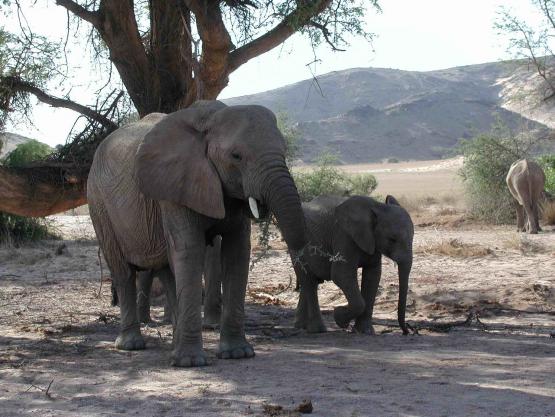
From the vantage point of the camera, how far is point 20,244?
61.4 feet

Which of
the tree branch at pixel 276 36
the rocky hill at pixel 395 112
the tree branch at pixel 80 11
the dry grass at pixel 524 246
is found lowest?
the dry grass at pixel 524 246

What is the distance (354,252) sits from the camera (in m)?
9.22

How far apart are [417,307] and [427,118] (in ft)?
327

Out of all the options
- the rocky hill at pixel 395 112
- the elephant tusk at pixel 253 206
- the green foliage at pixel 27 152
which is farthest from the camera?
the rocky hill at pixel 395 112

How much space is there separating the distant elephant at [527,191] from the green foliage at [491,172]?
2.13 metres

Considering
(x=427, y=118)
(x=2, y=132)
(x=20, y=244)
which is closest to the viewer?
(x=2, y=132)

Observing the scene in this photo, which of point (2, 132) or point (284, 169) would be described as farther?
point (2, 132)

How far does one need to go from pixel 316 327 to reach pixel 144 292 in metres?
1.71

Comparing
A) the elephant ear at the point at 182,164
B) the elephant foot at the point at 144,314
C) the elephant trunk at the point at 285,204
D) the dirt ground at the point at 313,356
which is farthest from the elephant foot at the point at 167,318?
the elephant trunk at the point at 285,204

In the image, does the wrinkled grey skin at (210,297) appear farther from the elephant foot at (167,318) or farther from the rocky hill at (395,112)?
the rocky hill at (395,112)

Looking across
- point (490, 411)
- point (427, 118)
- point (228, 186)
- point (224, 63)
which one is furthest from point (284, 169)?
point (427, 118)

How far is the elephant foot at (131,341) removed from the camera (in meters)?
8.07

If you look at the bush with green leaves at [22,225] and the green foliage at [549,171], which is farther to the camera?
the green foliage at [549,171]

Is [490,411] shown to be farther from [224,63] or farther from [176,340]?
[224,63]
